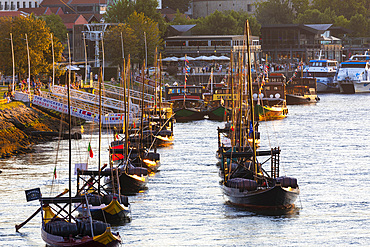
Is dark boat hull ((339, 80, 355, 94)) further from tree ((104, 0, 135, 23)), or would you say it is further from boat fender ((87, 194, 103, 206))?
boat fender ((87, 194, 103, 206))

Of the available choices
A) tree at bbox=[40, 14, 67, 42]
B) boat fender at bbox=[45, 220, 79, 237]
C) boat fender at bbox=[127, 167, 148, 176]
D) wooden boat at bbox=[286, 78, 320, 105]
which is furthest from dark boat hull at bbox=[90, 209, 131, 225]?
tree at bbox=[40, 14, 67, 42]

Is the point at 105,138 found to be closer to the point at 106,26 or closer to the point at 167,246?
the point at 167,246

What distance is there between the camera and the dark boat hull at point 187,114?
342 feet

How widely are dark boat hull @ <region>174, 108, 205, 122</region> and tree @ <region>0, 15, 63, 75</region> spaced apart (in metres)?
19.8

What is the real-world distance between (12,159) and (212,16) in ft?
429

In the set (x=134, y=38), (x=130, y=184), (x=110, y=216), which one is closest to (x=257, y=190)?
(x=110, y=216)

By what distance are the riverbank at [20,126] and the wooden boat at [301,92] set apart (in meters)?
55.2

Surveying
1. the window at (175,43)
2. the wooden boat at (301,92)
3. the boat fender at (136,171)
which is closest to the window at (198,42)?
the window at (175,43)

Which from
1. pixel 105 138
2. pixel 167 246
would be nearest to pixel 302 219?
pixel 167 246

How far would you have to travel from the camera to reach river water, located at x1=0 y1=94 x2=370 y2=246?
135 ft

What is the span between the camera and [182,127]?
96.6 m

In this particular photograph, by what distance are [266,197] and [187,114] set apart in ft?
199

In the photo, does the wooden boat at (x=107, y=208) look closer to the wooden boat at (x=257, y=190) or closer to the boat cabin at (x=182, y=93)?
the wooden boat at (x=257, y=190)

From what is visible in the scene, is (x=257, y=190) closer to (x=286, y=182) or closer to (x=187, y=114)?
(x=286, y=182)
